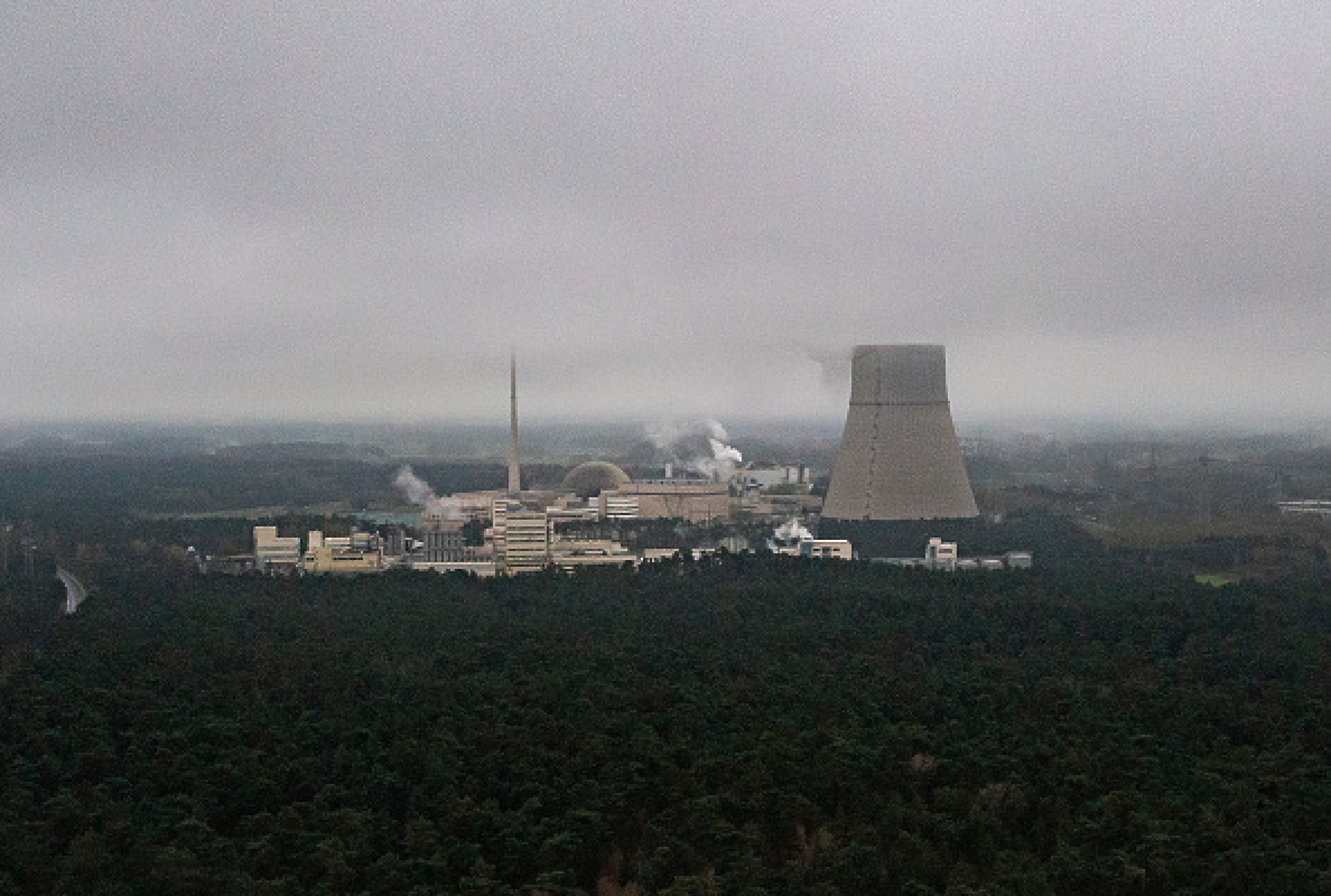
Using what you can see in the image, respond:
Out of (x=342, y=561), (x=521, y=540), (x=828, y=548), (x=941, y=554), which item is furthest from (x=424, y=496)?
(x=941, y=554)

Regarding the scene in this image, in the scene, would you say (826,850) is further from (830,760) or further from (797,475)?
(797,475)

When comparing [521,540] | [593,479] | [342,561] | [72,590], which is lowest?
[72,590]

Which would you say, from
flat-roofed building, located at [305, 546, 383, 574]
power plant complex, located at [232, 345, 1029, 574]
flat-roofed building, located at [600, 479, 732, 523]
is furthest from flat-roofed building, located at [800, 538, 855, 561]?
flat-roofed building, located at [600, 479, 732, 523]

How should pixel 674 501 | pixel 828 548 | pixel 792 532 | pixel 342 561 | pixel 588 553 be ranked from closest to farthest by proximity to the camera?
pixel 828 548
pixel 342 561
pixel 588 553
pixel 792 532
pixel 674 501

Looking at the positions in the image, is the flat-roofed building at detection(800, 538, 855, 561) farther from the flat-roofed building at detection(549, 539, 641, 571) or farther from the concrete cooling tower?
the flat-roofed building at detection(549, 539, 641, 571)

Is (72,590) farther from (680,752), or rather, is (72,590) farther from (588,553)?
(680,752)

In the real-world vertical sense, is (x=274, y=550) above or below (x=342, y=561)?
above

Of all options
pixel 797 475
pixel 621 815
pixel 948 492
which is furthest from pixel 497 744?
pixel 797 475
